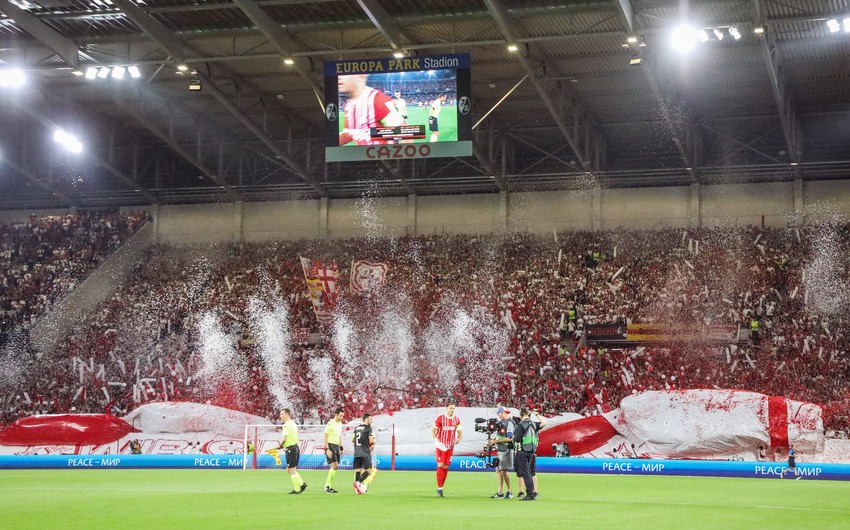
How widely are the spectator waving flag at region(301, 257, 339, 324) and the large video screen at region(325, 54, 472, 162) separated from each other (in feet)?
46.2

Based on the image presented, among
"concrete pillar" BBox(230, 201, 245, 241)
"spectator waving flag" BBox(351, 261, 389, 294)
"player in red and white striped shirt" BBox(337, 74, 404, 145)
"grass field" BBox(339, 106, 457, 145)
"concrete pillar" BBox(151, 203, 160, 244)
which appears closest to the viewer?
"grass field" BBox(339, 106, 457, 145)

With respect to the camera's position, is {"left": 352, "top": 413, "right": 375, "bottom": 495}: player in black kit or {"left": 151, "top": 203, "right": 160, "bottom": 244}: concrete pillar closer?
{"left": 352, "top": 413, "right": 375, "bottom": 495}: player in black kit

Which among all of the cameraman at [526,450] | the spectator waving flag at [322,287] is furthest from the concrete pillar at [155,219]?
→ the cameraman at [526,450]

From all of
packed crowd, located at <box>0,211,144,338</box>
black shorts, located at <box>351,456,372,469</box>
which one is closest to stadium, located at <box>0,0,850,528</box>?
black shorts, located at <box>351,456,372,469</box>

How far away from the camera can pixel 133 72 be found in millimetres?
30531

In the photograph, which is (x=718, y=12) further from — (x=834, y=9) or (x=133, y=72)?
(x=133, y=72)

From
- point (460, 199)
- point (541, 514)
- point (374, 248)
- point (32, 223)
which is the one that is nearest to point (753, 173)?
point (460, 199)

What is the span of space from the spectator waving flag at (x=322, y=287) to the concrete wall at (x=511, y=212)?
4.38 meters

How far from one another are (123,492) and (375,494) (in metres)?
4.60

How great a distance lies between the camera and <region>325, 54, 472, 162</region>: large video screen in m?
25.6

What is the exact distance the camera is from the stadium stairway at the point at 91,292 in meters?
41.5

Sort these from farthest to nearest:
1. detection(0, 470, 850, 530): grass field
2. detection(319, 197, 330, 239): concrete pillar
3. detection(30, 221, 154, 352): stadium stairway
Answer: detection(319, 197, 330, 239): concrete pillar < detection(30, 221, 154, 352): stadium stairway < detection(0, 470, 850, 530): grass field

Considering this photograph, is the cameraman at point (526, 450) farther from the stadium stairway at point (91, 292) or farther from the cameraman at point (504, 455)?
the stadium stairway at point (91, 292)

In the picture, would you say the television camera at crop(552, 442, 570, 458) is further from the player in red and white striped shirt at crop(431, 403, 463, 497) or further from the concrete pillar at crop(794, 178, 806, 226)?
the concrete pillar at crop(794, 178, 806, 226)
